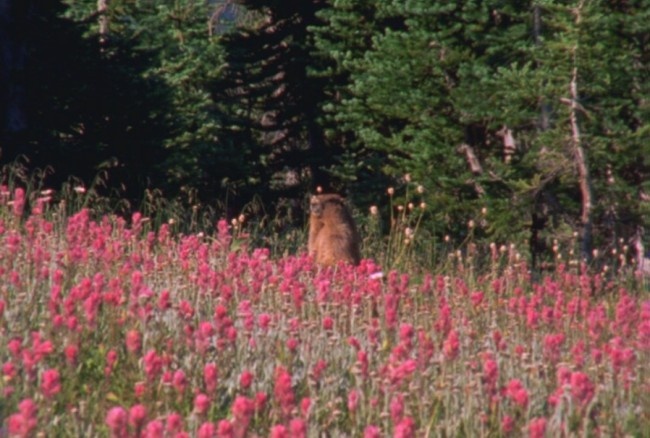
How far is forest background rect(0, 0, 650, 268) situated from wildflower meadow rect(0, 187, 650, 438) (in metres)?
7.47

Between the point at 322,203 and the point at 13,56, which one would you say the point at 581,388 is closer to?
the point at 322,203

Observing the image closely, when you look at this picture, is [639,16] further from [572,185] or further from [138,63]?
[138,63]

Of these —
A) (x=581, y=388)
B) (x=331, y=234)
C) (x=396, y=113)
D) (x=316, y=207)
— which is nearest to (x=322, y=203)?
(x=316, y=207)

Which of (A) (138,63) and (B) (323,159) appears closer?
(A) (138,63)

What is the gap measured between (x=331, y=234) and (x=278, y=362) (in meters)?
4.84

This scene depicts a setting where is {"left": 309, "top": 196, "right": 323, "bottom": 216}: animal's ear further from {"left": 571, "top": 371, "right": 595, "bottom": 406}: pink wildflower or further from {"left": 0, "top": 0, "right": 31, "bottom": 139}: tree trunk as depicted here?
{"left": 0, "top": 0, "right": 31, "bottom": 139}: tree trunk

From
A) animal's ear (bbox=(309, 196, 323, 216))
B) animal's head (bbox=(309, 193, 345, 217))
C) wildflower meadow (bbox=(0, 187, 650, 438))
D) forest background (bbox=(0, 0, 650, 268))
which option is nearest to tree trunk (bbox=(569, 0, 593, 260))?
forest background (bbox=(0, 0, 650, 268))

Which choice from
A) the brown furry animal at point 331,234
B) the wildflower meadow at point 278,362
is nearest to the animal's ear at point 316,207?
the brown furry animal at point 331,234

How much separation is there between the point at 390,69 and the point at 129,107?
143 inches

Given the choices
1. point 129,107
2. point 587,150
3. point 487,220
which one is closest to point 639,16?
point 587,150

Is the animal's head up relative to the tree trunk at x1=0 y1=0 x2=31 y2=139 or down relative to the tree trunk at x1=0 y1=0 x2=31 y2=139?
down

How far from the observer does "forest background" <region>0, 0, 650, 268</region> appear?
14.2 m

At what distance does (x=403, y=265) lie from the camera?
10023mm

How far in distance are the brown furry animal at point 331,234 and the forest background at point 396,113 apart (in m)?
3.93
